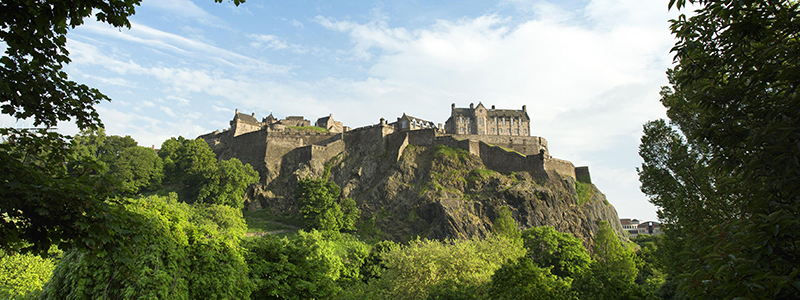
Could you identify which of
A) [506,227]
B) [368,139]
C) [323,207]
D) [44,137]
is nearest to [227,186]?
[323,207]

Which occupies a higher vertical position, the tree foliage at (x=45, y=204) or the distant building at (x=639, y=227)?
the distant building at (x=639, y=227)

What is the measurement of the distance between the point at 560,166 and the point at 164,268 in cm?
5384

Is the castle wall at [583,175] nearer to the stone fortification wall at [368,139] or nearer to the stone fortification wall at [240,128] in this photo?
the stone fortification wall at [368,139]

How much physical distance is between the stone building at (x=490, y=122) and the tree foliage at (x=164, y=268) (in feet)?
213

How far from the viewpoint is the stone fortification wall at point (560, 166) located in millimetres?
56344

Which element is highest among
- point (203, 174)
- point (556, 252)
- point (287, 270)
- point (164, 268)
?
point (203, 174)

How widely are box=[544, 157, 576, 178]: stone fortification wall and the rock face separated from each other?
1.18 m

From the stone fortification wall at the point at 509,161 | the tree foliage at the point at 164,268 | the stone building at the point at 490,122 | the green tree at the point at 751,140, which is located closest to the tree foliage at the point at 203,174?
the stone fortification wall at the point at 509,161

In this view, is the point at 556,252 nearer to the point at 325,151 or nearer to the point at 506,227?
the point at 506,227

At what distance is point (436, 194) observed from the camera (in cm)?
5169

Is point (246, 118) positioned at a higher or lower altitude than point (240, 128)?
higher

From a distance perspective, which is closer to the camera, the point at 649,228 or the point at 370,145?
the point at 370,145

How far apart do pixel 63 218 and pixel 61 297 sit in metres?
6.46

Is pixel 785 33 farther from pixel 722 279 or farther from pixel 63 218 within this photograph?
pixel 63 218
